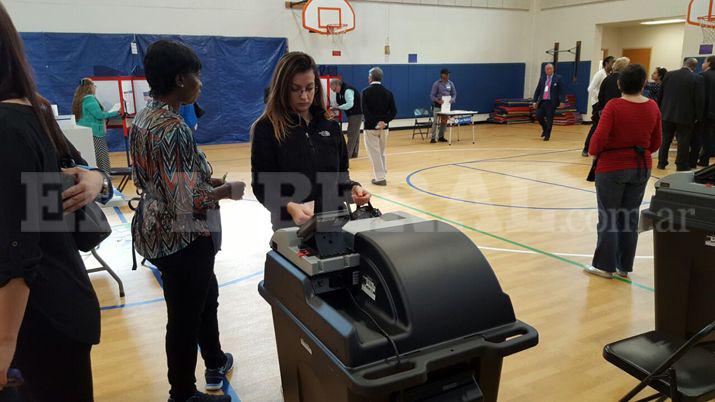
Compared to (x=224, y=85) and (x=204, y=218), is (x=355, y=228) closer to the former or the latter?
(x=204, y=218)

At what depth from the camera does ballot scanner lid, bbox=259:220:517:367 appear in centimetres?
118

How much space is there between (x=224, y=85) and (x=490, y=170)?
626cm

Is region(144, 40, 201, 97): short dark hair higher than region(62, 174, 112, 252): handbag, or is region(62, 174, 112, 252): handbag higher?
region(144, 40, 201, 97): short dark hair

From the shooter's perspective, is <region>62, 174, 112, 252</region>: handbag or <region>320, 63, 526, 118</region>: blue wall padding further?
<region>320, 63, 526, 118</region>: blue wall padding

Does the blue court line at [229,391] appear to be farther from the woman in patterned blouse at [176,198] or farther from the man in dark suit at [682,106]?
the man in dark suit at [682,106]

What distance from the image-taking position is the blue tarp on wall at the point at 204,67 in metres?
9.27

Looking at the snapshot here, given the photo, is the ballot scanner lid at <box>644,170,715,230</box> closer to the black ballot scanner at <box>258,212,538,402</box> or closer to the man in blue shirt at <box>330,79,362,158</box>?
the black ballot scanner at <box>258,212,538,402</box>

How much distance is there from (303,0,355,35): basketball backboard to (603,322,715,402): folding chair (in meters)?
10.7

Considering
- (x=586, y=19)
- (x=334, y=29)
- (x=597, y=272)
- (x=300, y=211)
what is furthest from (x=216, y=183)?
(x=586, y=19)

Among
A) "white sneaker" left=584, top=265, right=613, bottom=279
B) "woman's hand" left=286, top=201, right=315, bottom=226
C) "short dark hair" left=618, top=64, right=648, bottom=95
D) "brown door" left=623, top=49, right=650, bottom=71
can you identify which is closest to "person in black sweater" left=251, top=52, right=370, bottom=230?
"woman's hand" left=286, top=201, right=315, bottom=226

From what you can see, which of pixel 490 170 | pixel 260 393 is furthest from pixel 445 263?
pixel 490 170

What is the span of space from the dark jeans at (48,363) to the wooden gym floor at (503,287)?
121 centimetres

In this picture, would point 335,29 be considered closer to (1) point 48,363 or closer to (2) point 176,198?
(2) point 176,198

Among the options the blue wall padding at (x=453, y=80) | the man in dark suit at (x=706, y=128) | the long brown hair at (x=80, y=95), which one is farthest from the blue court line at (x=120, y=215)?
the man in dark suit at (x=706, y=128)
